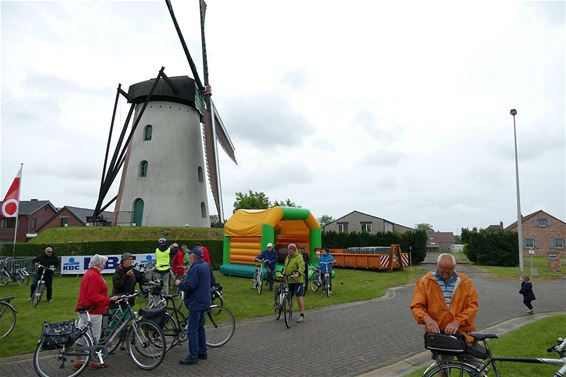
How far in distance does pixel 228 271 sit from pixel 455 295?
677 inches

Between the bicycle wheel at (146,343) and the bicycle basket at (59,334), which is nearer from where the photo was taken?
the bicycle basket at (59,334)

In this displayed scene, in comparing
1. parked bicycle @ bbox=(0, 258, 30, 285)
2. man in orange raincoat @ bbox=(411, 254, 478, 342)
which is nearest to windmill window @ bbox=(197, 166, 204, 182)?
parked bicycle @ bbox=(0, 258, 30, 285)

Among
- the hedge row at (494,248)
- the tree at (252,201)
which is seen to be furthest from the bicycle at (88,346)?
the tree at (252,201)

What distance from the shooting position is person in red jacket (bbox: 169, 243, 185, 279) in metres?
14.2

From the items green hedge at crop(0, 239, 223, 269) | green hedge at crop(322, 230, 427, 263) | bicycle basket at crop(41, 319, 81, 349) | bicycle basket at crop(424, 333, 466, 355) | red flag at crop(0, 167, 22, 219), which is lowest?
bicycle basket at crop(41, 319, 81, 349)

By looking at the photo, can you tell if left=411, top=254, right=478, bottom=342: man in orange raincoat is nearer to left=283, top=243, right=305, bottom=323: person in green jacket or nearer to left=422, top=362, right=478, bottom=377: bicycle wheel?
left=422, top=362, right=478, bottom=377: bicycle wheel

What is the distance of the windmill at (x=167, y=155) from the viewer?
2988 cm

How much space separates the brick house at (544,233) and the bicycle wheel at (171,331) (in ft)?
190

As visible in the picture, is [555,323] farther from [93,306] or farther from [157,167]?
[157,167]

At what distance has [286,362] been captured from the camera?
7137 mm

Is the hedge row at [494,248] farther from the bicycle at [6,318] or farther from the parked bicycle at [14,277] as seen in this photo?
the bicycle at [6,318]

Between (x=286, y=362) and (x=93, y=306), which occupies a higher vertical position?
(x=93, y=306)

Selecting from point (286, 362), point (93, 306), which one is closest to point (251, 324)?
point (286, 362)

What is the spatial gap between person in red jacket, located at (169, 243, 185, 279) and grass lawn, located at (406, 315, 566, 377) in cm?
959
